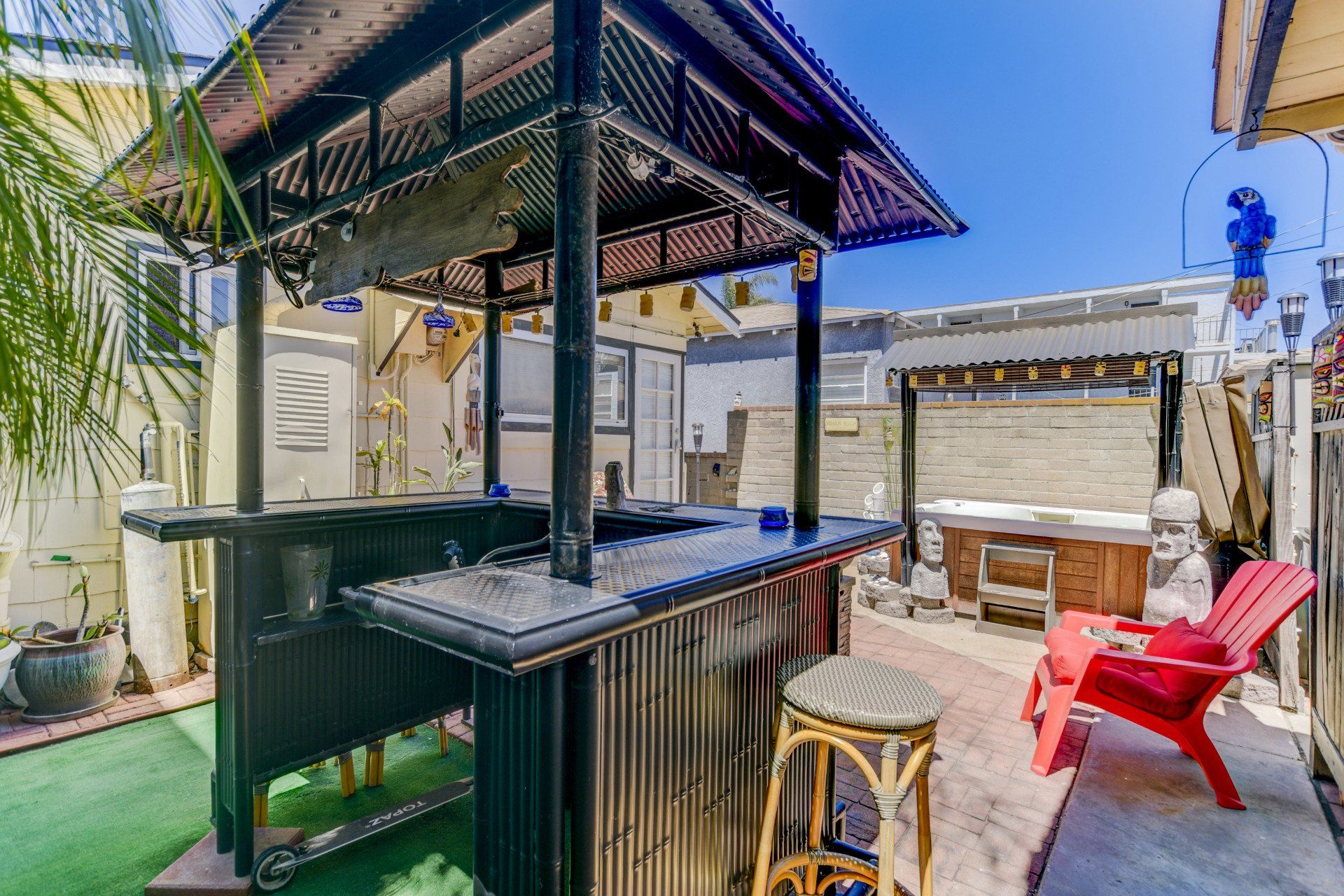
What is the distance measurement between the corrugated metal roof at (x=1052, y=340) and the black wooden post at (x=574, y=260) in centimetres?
531

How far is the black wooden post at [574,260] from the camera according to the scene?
1.54 m

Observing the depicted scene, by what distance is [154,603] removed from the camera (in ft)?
13.3

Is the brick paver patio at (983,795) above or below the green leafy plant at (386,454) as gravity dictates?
below

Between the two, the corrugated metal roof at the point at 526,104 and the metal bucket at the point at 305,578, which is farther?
the metal bucket at the point at 305,578

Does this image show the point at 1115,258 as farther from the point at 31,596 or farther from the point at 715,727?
the point at 31,596

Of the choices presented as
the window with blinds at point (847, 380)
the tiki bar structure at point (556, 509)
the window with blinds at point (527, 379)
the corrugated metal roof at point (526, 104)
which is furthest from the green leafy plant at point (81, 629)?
the window with blinds at point (847, 380)

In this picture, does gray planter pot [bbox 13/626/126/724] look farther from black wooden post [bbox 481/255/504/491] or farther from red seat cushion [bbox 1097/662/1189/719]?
red seat cushion [bbox 1097/662/1189/719]

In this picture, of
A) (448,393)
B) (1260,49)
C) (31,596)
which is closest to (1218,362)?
(1260,49)

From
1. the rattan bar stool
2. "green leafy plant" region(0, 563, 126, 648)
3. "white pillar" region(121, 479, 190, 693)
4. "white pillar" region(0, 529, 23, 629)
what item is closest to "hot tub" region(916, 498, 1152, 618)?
the rattan bar stool

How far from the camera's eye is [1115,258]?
1216 cm

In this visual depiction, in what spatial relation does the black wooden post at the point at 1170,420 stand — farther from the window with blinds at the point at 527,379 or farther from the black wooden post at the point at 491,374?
the black wooden post at the point at 491,374

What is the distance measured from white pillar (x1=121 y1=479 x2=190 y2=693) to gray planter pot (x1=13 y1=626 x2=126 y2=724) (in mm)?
252

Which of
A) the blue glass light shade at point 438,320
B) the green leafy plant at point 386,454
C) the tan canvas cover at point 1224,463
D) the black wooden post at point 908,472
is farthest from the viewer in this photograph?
the black wooden post at point 908,472

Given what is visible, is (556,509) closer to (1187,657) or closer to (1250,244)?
(1187,657)
